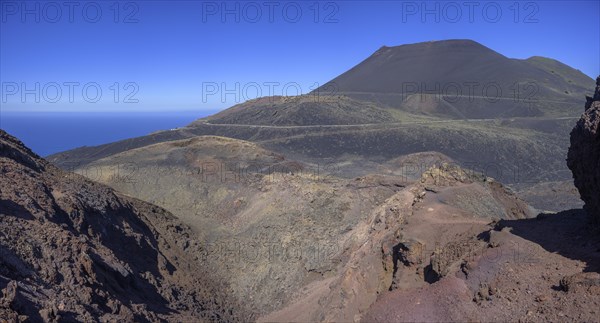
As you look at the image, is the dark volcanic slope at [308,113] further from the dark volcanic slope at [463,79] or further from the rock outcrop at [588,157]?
the rock outcrop at [588,157]

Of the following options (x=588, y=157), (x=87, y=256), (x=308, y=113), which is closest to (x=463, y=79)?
(x=308, y=113)

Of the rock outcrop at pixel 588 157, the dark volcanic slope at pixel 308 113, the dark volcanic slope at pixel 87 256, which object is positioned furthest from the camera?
the dark volcanic slope at pixel 308 113

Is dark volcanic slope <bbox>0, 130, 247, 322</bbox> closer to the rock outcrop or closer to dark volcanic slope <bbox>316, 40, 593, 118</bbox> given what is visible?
the rock outcrop

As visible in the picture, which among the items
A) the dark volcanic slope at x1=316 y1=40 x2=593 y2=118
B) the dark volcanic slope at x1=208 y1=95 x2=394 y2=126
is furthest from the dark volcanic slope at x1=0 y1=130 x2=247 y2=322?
the dark volcanic slope at x1=316 y1=40 x2=593 y2=118

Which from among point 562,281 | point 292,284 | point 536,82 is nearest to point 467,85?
point 536,82

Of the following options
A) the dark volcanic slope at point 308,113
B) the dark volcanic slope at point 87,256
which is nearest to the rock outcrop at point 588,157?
the dark volcanic slope at point 87,256

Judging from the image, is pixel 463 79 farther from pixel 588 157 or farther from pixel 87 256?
pixel 87 256
